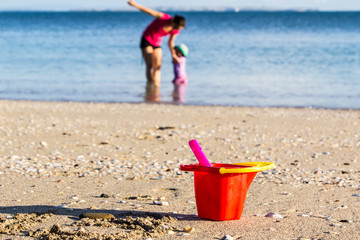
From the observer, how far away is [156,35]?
12.0 meters

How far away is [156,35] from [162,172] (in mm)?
6932

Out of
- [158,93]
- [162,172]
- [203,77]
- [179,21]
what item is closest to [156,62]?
[158,93]

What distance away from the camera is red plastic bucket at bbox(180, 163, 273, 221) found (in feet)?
12.3

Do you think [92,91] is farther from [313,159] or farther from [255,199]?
[255,199]

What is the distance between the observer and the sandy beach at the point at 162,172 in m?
3.72

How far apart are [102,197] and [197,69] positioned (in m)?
14.1

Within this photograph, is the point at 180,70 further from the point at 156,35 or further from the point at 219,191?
the point at 219,191

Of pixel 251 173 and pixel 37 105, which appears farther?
pixel 37 105

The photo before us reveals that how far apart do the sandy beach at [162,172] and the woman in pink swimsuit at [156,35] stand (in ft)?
6.75

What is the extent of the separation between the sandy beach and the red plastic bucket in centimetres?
8

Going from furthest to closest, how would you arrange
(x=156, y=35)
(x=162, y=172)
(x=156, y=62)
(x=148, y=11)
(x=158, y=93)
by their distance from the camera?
1. (x=158, y=93)
2. (x=156, y=62)
3. (x=156, y=35)
4. (x=148, y=11)
5. (x=162, y=172)

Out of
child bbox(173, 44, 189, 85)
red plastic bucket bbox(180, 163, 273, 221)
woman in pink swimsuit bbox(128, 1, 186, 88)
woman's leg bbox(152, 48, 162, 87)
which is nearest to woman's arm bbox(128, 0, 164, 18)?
woman in pink swimsuit bbox(128, 1, 186, 88)

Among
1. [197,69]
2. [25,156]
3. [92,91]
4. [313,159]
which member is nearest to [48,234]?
[25,156]

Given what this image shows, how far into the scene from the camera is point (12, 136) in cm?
740
